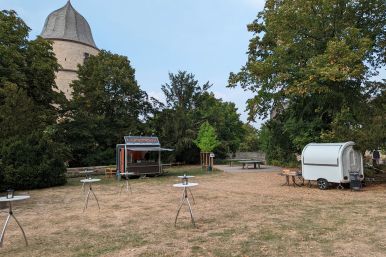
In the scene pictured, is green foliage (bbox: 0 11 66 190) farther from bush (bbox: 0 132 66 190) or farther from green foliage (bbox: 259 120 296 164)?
green foliage (bbox: 259 120 296 164)

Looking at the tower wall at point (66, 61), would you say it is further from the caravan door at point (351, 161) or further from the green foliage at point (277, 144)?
the caravan door at point (351, 161)

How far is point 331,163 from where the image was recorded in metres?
15.2

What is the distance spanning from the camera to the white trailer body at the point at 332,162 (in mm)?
15023

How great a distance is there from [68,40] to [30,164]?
2708 centimetres

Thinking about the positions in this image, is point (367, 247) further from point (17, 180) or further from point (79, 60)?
point (79, 60)

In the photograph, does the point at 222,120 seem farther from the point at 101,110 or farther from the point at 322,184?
the point at 322,184

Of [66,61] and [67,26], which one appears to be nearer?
[66,61]

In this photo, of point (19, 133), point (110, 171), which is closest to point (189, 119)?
point (110, 171)

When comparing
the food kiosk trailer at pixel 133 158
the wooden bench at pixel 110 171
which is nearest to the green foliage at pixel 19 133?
the food kiosk trailer at pixel 133 158

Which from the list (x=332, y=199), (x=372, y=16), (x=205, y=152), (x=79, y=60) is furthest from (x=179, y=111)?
(x=332, y=199)

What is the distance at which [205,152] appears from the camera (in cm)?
3306

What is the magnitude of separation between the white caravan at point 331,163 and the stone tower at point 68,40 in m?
31.9

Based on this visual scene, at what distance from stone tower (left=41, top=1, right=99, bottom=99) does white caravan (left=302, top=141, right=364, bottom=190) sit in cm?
3190

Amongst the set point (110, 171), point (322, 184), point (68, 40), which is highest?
point (68, 40)
